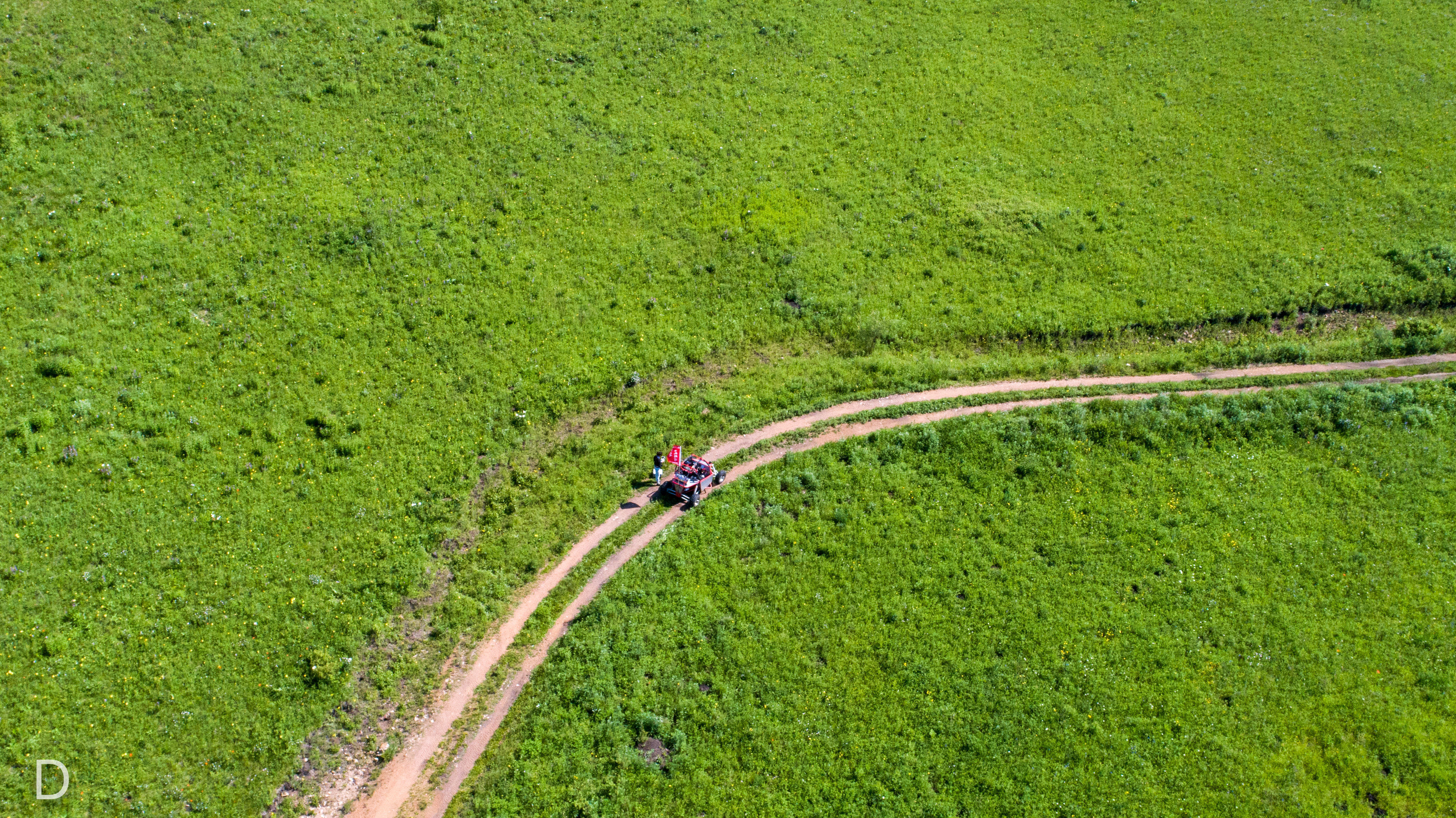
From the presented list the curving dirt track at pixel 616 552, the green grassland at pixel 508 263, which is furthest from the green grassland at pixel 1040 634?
the green grassland at pixel 508 263

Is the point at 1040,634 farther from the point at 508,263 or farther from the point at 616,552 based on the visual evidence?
the point at 508,263

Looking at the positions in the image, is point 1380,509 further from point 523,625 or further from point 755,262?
point 523,625

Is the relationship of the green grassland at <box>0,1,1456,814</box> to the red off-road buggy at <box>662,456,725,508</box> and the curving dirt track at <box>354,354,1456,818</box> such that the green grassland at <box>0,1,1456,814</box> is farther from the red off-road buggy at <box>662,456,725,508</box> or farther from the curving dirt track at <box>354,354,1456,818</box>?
the red off-road buggy at <box>662,456,725,508</box>

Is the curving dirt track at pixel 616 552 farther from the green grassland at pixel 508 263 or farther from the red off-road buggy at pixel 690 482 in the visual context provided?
the green grassland at pixel 508 263

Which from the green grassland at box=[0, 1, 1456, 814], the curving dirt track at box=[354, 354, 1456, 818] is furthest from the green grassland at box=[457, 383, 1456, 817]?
the green grassland at box=[0, 1, 1456, 814]

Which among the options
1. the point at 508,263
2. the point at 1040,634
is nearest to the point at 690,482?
the point at 1040,634

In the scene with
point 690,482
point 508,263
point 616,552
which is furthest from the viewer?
point 508,263
